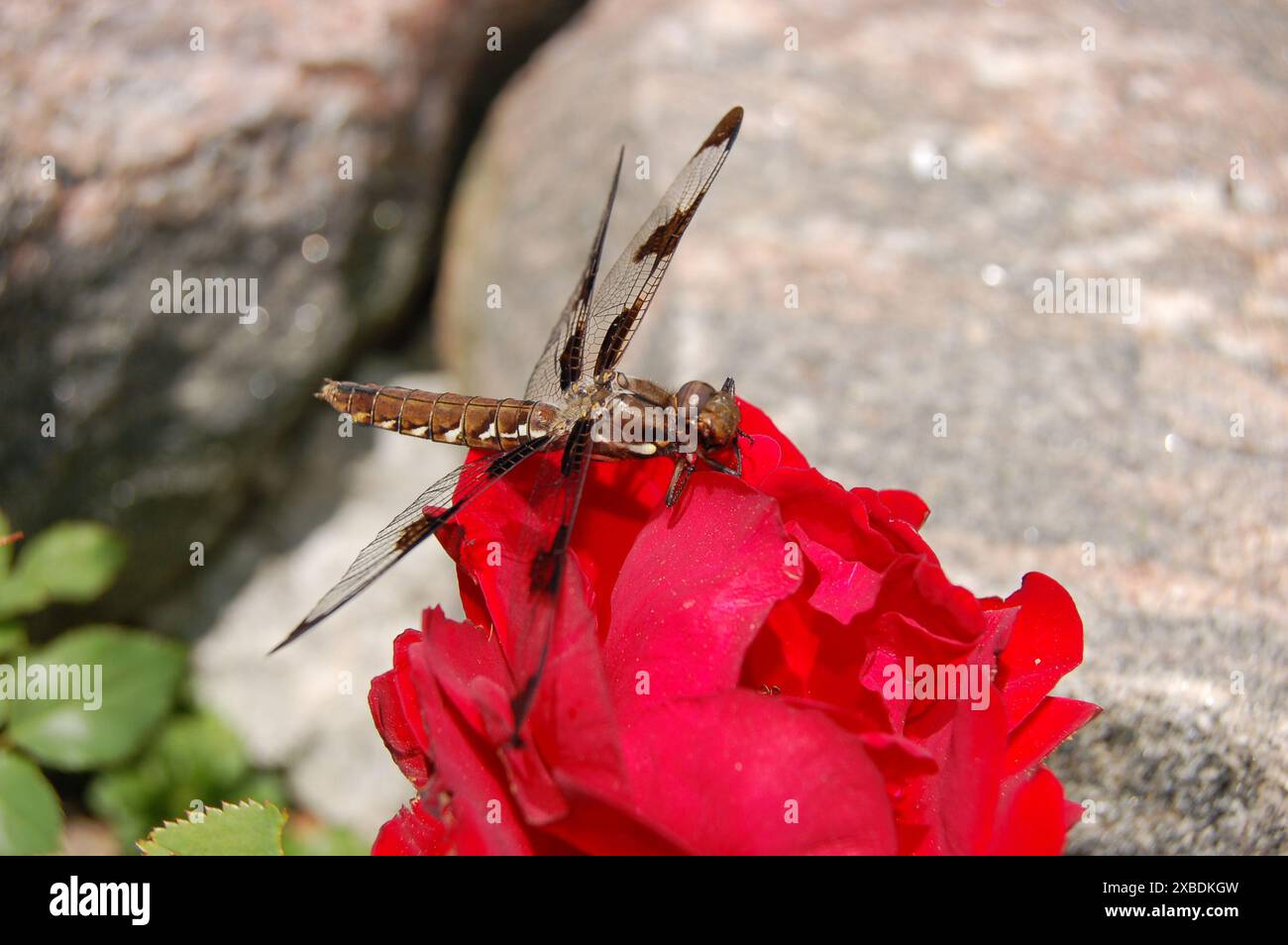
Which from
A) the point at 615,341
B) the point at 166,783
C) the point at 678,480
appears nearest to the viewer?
the point at 678,480

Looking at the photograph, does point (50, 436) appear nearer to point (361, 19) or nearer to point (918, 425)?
point (361, 19)

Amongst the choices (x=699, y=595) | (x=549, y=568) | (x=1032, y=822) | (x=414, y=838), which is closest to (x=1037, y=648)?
(x=1032, y=822)

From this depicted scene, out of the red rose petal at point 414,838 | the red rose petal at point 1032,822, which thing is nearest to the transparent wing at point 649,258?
the red rose petal at point 414,838

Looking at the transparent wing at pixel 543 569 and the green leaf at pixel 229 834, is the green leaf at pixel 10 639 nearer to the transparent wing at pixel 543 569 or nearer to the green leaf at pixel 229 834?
the green leaf at pixel 229 834

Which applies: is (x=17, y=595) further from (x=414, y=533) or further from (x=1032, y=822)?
(x=1032, y=822)

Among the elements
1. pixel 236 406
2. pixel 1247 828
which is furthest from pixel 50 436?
pixel 1247 828

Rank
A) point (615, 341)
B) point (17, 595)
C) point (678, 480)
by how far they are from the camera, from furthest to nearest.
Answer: point (17, 595) → point (615, 341) → point (678, 480)
